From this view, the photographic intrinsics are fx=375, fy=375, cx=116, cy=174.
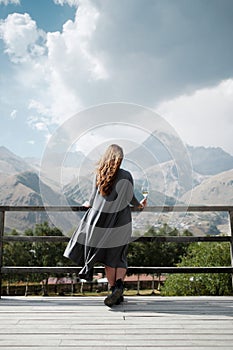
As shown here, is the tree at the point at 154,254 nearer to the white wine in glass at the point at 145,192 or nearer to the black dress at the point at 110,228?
the white wine in glass at the point at 145,192

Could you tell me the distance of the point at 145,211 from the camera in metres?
3.58

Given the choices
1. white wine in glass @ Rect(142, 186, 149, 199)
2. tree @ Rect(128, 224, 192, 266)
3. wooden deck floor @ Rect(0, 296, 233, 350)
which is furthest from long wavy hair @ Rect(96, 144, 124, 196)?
tree @ Rect(128, 224, 192, 266)

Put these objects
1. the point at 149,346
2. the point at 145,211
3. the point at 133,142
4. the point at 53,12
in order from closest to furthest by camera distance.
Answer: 1. the point at 149,346
2. the point at 145,211
3. the point at 133,142
4. the point at 53,12

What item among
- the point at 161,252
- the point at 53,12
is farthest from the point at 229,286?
the point at 161,252

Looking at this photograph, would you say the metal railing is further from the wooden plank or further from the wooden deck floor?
the wooden deck floor

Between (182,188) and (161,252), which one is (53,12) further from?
(161,252)

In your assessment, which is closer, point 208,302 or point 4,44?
point 208,302

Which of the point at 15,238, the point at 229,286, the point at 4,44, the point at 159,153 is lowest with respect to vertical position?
the point at 229,286

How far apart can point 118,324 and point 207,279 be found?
17.1ft

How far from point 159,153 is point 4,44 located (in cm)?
6126

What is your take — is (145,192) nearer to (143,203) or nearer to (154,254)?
(143,203)

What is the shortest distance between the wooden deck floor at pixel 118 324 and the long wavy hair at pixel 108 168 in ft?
3.17

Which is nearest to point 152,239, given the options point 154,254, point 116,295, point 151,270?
point 151,270

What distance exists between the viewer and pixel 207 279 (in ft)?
23.7
